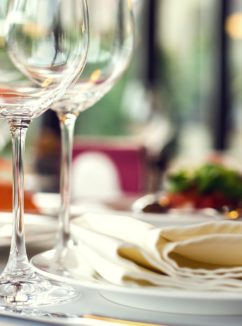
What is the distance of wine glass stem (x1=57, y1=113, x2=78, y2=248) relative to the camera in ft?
2.70

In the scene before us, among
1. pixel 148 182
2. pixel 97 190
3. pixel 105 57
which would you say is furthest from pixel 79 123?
pixel 105 57

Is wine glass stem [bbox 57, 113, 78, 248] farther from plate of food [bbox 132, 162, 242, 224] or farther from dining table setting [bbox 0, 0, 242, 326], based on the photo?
plate of food [bbox 132, 162, 242, 224]

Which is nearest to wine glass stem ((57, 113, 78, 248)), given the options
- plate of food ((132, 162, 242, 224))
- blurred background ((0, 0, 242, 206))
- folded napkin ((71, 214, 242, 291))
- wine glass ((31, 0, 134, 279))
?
wine glass ((31, 0, 134, 279))

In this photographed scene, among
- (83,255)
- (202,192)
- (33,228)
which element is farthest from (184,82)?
(83,255)

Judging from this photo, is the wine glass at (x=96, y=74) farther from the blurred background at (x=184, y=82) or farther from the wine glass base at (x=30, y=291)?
the blurred background at (x=184, y=82)

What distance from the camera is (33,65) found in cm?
68

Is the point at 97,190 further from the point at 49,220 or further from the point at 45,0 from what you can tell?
the point at 45,0

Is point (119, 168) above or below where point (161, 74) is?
below

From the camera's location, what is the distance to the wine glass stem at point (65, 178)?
823 mm

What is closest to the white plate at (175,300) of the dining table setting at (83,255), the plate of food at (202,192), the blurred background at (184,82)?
the dining table setting at (83,255)

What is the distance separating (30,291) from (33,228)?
0.94ft

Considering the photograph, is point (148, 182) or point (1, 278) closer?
point (1, 278)

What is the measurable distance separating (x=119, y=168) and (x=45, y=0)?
322 cm

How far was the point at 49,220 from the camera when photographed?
103 centimetres
